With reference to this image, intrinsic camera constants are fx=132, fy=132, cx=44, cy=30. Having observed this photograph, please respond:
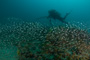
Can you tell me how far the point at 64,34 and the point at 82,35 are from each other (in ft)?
4.87

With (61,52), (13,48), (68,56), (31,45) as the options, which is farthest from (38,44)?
(13,48)

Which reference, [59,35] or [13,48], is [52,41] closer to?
[59,35]

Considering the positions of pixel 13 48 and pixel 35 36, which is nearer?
pixel 35 36

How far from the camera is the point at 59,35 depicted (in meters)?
5.94

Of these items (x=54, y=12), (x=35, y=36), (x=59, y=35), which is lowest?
(x=59, y=35)

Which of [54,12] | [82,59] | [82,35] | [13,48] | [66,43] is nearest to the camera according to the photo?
[82,59]

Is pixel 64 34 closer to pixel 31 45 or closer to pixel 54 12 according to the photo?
pixel 31 45

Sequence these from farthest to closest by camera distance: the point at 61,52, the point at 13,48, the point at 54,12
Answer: the point at 54,12, the point at 13,48, the point at 61,52

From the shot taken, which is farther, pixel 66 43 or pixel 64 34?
pixel 64 34

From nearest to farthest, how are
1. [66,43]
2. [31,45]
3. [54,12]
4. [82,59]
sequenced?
[82,59] → [66,43] → [31,45] → [54,12]

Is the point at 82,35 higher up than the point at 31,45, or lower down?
higher up

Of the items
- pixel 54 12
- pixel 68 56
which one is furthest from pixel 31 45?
pixel 54 12

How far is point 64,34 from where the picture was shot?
20.2 feet

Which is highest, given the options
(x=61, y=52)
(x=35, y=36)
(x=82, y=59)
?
(x=35, y=36)
